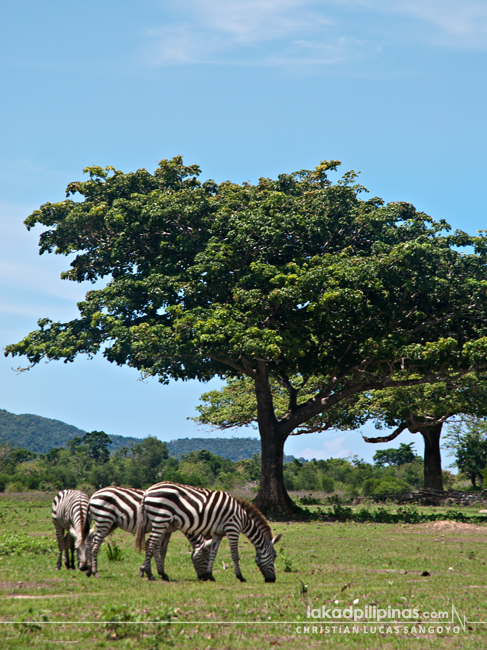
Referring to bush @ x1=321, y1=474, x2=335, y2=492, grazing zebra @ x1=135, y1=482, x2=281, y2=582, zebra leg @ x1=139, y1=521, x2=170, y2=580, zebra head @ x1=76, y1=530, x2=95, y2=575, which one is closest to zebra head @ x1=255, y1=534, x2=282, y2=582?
grazing zebra @ x1=135, y1=482, x2=281, y2=582

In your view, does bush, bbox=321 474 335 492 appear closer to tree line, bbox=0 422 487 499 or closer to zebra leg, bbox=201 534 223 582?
tree line, bbox=0 422 487 499

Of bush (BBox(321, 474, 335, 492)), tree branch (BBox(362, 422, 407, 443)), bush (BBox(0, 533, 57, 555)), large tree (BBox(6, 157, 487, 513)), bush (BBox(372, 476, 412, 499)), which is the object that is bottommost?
bush (BBox(321, 474, 335, 492))

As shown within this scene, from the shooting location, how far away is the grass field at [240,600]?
27.1 feet

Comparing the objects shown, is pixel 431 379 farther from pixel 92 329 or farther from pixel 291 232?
pixel 92 329

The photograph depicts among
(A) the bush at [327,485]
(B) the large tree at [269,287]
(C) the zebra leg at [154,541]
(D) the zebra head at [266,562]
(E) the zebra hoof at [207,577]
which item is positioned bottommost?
(A) the bush at [327,485]

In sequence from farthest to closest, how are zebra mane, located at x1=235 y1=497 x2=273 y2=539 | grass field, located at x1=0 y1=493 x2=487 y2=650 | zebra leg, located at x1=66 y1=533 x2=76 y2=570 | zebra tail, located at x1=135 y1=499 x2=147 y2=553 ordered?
zebra leg, located at x1=66 y1=533 x2=76 y2=570 < zebra mane, located at x1=235 y1=497 x2=273 y2=539 < zebra tail, located at x1=135 y1=499 x2=147 y2=553 < grass field, located at x1=0 y1=493 x2=487 y2=650

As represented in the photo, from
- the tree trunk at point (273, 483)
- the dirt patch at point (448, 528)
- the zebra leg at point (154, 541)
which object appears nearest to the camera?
the zebra leg at point (154, 541)

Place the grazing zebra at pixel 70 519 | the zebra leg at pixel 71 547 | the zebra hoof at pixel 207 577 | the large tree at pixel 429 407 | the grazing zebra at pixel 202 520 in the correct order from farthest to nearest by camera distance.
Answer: the large tree at pixel 429 407 < the zebra leg at pixel 71 547 < the grazing zebra at pixel 70 519 < the zebra hoof at pixel 207 577 < the grazing zebra at pixel 202 520

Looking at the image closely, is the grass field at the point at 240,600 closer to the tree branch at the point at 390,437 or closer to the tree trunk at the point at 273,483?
the tree trunk at the point at 273,483

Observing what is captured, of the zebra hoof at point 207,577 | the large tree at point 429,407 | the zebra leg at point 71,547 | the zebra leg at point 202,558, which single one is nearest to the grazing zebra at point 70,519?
the zebra leg at point 71,547

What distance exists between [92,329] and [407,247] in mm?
16810

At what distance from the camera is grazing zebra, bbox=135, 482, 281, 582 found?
12.5m

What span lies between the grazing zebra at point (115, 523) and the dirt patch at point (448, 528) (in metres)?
16.0

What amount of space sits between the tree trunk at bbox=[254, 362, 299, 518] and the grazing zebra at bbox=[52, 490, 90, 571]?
60.0 feet
